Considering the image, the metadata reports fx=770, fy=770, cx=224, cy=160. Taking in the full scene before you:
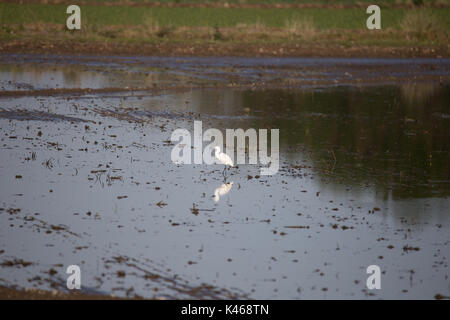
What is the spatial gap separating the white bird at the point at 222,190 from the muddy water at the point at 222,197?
4cm

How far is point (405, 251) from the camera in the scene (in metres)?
11.5

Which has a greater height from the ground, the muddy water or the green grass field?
the green grass field

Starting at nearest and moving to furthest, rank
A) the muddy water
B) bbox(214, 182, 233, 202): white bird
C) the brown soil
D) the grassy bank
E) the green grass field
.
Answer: the muddy water
bbox(214, 182, 233, 202): white bird
the brown soil
the grassy bank
the green grass field

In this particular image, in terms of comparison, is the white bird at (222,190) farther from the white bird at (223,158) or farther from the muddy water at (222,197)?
the white bird at (223,158)

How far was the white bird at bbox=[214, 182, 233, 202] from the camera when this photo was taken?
Result: 14273mm

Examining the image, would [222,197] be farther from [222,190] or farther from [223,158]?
[223,158]

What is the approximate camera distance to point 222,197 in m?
14.2

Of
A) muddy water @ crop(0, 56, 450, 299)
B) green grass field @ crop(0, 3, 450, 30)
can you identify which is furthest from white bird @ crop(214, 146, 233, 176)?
green grass field @ crop(0, 3, 450, 30)

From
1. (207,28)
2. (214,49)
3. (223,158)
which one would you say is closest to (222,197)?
(223,158)

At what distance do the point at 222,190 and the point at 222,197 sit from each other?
0.50 meters

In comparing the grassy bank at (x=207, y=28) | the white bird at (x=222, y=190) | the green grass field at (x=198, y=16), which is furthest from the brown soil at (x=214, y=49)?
the white bird at (x=222, y=190)

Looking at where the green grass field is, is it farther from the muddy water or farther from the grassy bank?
the muddy water

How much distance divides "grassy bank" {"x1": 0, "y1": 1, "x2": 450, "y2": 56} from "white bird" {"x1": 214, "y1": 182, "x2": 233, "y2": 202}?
85.5 ft

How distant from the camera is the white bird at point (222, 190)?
14.3 m
